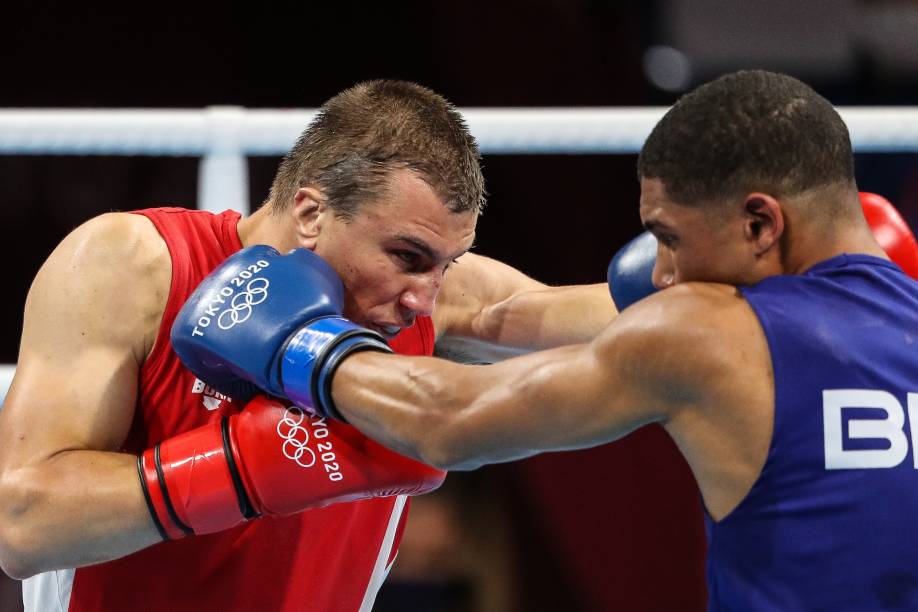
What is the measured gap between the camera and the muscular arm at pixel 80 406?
172 centimetres

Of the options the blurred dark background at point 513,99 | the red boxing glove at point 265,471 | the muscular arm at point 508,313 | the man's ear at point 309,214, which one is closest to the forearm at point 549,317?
the muscular arm at point 508,313

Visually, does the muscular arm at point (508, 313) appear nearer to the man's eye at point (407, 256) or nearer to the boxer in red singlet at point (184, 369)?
the boxer in red singlet at point (184, 369)

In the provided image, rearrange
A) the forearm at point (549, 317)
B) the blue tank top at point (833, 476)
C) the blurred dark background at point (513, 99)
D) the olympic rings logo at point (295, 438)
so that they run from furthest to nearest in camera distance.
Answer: the blurred dark background at point (513, 99), the forearm at point (549, 317), the olympic rings logo at point (295, 438), the blue tank top at point (833, 476)

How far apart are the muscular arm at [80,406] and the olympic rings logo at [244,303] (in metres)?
0.19

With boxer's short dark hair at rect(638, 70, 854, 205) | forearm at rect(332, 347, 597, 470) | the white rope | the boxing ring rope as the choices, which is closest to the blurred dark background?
the white rope

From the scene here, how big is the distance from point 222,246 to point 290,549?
0.51m

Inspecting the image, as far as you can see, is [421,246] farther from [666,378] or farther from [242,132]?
[242,132]

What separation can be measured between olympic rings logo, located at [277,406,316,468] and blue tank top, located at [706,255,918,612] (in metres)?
0.60

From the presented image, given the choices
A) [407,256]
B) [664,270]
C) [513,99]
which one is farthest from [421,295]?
[513,99]

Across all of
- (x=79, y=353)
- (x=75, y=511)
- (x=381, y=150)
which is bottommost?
(x=75, y=511)

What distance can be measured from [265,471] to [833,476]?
767 millimetres

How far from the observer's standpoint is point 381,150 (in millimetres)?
1961

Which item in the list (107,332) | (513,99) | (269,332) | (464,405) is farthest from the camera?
(513,99)

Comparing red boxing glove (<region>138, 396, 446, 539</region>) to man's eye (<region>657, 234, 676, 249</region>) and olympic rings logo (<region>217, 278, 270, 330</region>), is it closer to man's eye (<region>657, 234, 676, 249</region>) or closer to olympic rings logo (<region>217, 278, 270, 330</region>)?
olympic rings logo (<region>217, 278, 270, 330</region>)
